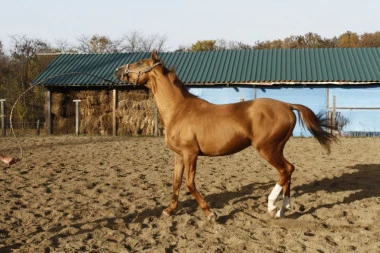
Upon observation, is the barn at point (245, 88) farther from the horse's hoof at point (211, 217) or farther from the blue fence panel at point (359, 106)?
the horse's hoof at point (211, 217)

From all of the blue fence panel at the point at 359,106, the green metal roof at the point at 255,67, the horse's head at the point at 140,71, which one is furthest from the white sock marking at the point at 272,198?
the green metal roof at the point at 255,67

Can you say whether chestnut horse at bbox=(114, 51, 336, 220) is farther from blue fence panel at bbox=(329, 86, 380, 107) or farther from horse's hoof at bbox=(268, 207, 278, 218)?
blue fence panel at bbox=(329, 86, 380, 107)

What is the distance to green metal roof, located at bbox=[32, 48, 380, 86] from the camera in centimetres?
2003

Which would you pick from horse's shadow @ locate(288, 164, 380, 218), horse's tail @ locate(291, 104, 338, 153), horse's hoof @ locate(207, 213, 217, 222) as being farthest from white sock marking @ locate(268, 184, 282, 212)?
horse's tail @ locate(291, 104, 338, 153)

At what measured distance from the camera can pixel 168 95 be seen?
6262 millimetres

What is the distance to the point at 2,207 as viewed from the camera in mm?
6180

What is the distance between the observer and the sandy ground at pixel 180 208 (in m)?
4.77

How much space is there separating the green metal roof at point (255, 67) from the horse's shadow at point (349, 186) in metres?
11.3

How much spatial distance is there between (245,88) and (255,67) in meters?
1.61

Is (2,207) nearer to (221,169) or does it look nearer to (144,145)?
(221,169)

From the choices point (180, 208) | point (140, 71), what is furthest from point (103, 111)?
point (180, 208)

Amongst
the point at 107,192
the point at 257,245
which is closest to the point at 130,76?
the point at 107,192

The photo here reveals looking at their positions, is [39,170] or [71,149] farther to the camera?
[71,149]

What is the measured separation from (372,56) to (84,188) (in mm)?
18678
